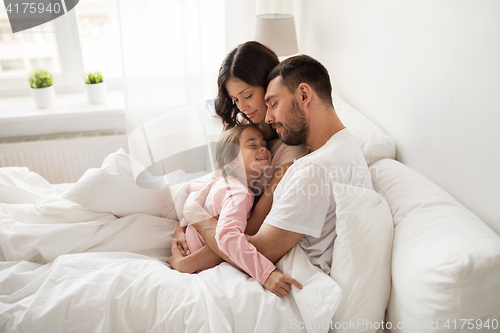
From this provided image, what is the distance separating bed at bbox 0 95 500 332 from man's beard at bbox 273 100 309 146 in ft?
0.93

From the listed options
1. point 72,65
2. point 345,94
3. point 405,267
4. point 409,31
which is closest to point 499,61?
point 409,31

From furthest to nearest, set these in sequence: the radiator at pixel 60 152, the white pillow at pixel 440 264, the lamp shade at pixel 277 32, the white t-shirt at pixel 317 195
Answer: the radiator at pixel 60 152 → the lamp shade at pixel 277 32 → the white t-shirt at pixel 317 195 → the white pillow at pixel 440 264

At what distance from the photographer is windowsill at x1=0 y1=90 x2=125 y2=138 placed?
7.45 feet

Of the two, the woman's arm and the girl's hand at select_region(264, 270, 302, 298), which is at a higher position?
the woman's arm

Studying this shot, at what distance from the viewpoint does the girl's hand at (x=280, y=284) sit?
1035mm

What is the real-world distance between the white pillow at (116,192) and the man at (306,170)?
0.26 metres

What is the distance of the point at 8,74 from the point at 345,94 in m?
2.29

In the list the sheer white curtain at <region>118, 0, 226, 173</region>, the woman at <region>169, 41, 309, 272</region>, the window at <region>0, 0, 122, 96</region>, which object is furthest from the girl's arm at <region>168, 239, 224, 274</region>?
the window at <region>0, 0, 122, 96</region>

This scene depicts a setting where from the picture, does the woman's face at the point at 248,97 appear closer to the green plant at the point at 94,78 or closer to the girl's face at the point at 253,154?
the girl's face at the point at 253,154

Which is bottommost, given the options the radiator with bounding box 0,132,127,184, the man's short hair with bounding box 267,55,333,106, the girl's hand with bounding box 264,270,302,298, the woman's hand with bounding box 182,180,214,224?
the radiator with bounding box 0,132,127,184

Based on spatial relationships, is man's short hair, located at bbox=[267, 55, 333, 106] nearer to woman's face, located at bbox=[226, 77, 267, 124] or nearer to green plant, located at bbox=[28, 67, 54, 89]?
woman's face, located at bbox=[226, 77, 267, 124]

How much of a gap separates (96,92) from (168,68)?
545 mm

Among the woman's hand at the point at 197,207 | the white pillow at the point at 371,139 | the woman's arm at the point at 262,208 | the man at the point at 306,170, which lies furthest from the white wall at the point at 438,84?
the woman's hand at the point at 197,207

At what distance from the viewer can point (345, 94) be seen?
1.91 m
